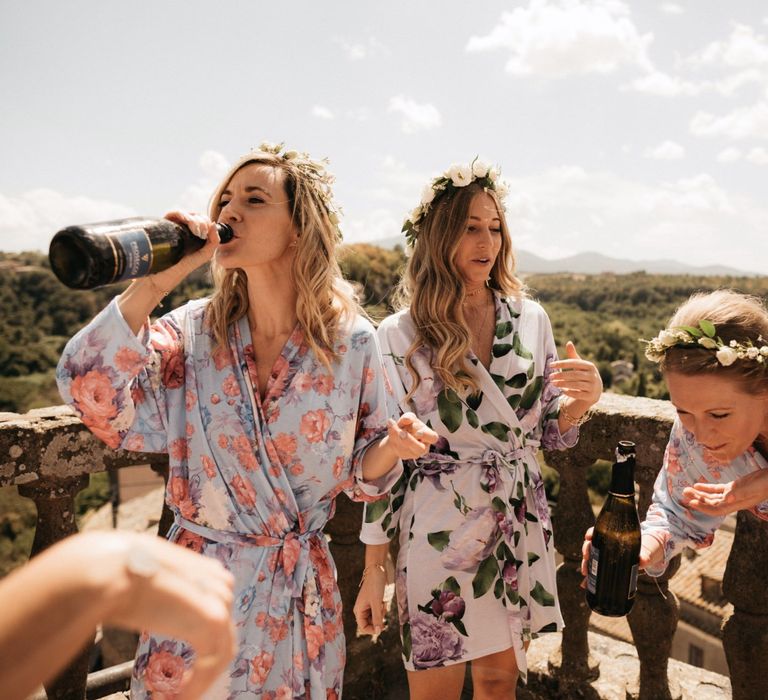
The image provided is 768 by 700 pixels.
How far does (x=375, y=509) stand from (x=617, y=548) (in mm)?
838

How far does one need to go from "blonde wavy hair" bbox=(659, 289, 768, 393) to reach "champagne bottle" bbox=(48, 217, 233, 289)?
1.44 m

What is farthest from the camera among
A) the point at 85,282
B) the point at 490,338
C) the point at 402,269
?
the point at 402,269

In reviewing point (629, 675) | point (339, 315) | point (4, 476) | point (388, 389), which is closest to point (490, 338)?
point (388, 389)

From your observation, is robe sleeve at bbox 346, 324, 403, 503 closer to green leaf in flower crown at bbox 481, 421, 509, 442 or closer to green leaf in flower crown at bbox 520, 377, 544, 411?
green leaf in flower crown at bbox 481, 421, 509, 442

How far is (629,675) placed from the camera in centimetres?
266

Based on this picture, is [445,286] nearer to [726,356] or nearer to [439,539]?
[439,539]

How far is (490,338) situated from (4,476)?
1794mm

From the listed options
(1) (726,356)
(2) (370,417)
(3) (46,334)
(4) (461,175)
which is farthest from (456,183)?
(3) (46,334)

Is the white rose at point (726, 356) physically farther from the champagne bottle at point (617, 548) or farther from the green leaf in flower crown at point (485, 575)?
the green leaf in flower crown at point (485, 575)

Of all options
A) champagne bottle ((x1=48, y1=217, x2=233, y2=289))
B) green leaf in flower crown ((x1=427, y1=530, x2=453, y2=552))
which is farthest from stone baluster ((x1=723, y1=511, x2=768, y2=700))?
champagne bottle ((x1=48, y1=217, x2=233, y2=289))

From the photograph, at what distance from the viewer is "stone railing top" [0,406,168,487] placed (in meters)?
2.12

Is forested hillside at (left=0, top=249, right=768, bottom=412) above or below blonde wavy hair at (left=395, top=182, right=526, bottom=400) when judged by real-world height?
below

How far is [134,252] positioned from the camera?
1.48 m

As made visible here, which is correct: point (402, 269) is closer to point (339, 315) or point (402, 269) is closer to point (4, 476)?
point (339, 315)
